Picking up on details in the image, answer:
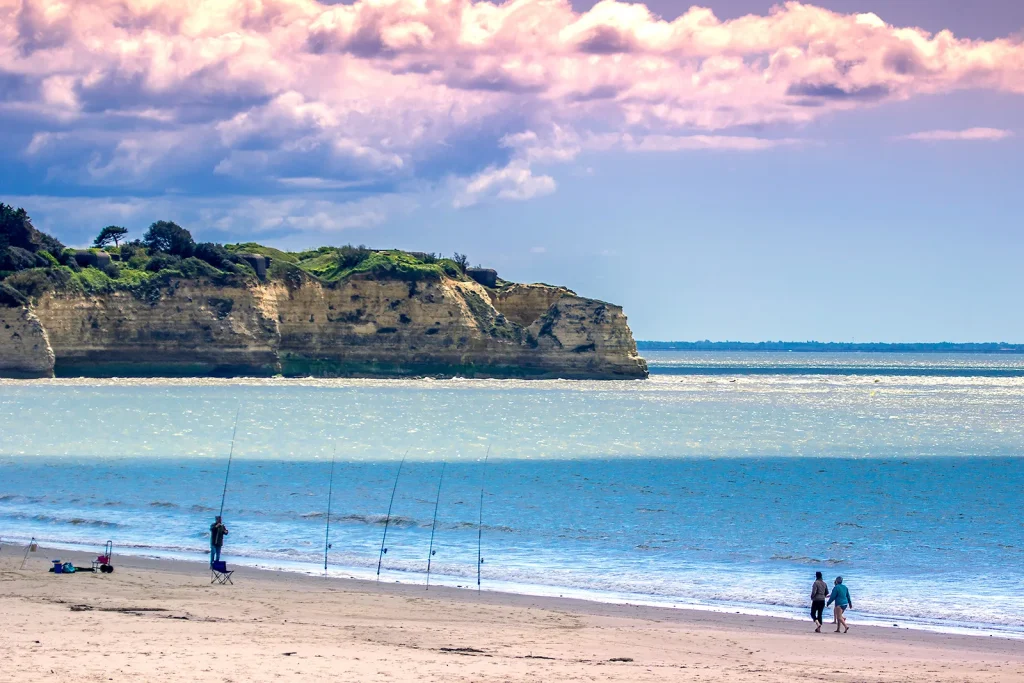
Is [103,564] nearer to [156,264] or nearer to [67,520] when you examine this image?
[67,520]

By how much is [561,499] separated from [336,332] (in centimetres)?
7443

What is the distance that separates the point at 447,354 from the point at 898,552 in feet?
288

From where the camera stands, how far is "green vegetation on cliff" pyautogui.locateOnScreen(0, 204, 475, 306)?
9100cm

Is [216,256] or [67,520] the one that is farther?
[216,256]

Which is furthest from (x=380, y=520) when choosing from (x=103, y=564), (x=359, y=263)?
(x=359, y=263)

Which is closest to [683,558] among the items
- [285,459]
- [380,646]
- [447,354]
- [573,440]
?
[380,646]

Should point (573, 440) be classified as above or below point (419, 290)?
below

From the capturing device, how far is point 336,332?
10562cm

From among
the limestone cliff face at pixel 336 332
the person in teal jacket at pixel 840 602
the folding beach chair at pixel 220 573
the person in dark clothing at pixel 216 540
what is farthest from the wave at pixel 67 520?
the limestone cliff face at pixel 336 332

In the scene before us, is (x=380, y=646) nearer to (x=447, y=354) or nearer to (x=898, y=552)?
(x=898, y=552)

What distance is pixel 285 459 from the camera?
43719mm

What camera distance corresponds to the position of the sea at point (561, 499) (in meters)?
20.7

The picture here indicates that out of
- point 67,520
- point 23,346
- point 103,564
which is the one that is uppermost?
point 23,346

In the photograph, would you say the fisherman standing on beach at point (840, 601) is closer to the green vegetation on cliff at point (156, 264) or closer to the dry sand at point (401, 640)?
the dry sand at point (401, 640)
